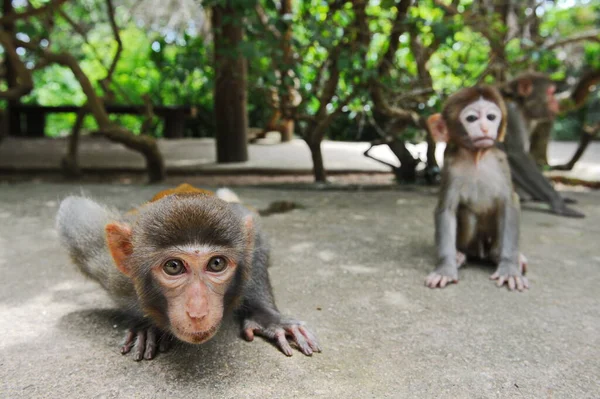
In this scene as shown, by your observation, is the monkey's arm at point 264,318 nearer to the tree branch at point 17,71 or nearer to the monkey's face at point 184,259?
the monkey's face at point 184,259

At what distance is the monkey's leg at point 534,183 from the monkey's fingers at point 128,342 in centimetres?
513

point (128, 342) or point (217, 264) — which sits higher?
point (217, 264)

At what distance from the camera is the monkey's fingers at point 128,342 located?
8.44 ft

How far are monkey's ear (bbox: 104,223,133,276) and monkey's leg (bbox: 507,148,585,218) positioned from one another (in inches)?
208

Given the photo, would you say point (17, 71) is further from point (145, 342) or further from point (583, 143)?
point (583, 143)

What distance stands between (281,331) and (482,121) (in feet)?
6.53

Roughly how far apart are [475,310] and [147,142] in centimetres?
565

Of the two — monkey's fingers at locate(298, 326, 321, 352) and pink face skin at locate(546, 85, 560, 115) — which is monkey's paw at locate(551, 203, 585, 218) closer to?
pink face skin at locate(546, 85, 560, 115)

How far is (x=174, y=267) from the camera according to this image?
2.14m

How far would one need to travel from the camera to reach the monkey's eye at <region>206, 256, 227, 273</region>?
2146 millimetres

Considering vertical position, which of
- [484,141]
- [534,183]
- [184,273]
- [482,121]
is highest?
[482,121]

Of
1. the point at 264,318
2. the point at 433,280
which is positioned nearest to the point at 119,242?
the point at 264,318

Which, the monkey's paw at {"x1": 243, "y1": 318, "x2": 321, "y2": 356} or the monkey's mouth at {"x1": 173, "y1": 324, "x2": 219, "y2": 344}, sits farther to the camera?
the monkey's paw at {"x1": 243, "y1": 318, "x2": 321, "y2": 356}

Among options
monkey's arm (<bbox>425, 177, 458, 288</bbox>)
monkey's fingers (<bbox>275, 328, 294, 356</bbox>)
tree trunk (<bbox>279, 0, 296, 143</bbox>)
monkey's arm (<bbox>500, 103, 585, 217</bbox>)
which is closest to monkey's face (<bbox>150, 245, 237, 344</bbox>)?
monkey's fingers (<bbox>275, 328, 294, 356</bbox>)
